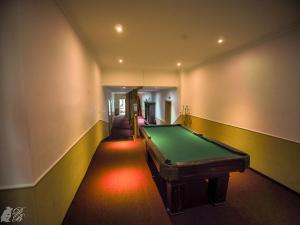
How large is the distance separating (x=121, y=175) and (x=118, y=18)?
9.63 feet

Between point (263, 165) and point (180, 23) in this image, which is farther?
point (263, 165)

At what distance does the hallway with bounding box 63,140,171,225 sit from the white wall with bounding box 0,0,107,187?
3.07 feet

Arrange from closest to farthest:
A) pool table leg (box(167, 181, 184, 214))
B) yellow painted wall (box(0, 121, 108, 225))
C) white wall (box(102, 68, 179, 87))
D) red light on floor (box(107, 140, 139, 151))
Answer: yellow painted wall (box(0, 121, 108, 225)) < pool table leg (box(167, 181, 184, 214)) < red light on floor (box(107, 140, 139, 151)) < white wall (box(102, 68, 179, 87))

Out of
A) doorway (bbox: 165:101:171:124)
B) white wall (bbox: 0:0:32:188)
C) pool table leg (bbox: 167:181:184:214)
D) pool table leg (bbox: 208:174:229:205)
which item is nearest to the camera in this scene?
white wall (bbox: 0:0:32:188)

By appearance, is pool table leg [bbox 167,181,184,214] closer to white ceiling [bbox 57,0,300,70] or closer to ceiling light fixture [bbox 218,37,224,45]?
white ceiling [bbox 57,0,300,70]

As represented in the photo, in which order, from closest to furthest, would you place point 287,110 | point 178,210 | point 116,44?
point 178,210, point 287,110, point 116,44

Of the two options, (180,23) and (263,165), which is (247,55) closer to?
(180,23)

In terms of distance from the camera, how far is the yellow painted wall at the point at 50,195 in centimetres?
134

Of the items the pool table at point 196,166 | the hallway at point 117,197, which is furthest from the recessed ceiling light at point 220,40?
the hallway at point 117,197

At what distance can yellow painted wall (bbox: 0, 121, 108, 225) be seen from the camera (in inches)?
52.9

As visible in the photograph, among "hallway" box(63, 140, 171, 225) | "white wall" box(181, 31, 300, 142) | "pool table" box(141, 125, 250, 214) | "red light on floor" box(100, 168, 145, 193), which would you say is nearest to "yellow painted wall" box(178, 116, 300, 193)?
"white wall" box(181, 31, 300, 142)

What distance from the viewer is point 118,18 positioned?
7.43 ft

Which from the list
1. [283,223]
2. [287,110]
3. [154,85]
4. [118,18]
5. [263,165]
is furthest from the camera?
[154,85]

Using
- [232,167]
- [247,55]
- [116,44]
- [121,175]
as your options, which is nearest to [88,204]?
[121,175]
